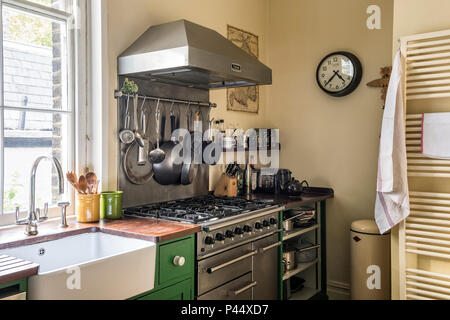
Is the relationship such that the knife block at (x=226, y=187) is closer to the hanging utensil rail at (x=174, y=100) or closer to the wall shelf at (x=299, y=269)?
the hanging utensil rail at (x=174, y=100)

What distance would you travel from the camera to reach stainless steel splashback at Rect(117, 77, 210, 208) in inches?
94.5

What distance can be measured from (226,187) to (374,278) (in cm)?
124

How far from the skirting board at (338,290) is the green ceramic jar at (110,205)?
2.04m

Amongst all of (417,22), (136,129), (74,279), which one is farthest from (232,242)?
(417,22)

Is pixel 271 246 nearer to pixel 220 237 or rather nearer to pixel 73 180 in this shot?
pixel 220 237

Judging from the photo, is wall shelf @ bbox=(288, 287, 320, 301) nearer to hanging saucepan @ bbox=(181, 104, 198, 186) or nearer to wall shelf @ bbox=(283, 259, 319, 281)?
wall shelf @ bbox=(283, 259, 319, 281)

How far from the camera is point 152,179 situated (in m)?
2.59

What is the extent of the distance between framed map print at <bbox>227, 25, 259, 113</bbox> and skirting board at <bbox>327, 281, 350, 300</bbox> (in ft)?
5.41

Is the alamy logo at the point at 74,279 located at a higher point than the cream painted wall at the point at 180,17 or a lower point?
lower

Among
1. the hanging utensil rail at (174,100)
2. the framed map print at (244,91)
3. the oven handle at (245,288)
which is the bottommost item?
the oven handle at (245,288)

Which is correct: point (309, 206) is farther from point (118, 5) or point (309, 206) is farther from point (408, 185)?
point (118, 5)

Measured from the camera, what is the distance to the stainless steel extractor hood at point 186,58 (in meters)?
2.10

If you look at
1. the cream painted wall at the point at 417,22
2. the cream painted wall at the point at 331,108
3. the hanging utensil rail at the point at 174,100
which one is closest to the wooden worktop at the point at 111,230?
the hanging utensil rail at the point at 174,100

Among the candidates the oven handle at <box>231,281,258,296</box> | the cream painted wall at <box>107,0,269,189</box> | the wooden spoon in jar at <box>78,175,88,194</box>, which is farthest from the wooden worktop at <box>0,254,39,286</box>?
the oven handle at <box>231,281,258,296</box>
